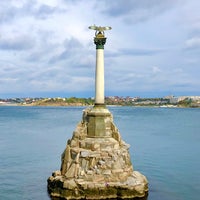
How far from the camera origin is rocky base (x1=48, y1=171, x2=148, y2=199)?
651 inches

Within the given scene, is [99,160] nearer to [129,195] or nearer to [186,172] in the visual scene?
[129,195]

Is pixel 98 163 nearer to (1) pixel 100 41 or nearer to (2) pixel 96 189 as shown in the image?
(2) pixel 96 189

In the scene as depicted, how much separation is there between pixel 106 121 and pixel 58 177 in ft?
11.0

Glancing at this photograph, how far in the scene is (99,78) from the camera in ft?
60.4

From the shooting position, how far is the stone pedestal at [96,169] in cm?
1667

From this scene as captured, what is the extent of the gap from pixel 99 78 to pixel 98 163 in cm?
388

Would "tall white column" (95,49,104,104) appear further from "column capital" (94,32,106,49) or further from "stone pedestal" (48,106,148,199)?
"stone pedestal" (48,106,148,199)

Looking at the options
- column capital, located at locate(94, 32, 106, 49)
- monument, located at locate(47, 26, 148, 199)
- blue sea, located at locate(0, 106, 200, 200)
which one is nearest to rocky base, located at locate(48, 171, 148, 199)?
monument, located at locate(47, 26, 148, 199)

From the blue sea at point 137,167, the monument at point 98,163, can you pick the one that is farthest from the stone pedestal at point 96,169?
the blue sea at point 137,167

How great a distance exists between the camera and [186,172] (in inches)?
907

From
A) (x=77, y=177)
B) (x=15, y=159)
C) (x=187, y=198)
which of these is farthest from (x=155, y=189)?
(x=15, y=159)

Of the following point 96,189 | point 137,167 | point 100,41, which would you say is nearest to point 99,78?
point 100,41

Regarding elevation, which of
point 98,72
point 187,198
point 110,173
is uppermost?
point 98,72

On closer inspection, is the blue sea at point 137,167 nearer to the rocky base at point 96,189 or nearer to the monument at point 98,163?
the rocky base at point 96,189
